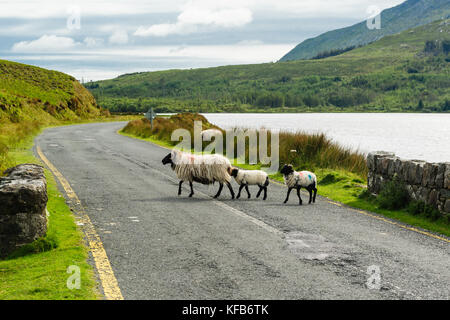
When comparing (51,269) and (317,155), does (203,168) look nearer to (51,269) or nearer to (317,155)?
(51,269)

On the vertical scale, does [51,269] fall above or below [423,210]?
above

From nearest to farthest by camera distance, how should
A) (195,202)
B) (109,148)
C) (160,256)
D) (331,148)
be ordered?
(160,256) < (195,202) < (331,148) < (109,148)

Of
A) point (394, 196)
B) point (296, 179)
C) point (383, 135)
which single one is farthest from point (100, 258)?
point (383, 135)

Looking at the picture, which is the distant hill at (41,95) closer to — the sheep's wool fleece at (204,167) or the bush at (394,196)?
the sheep's wool fleece at (204,167)

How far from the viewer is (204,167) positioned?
12633mm

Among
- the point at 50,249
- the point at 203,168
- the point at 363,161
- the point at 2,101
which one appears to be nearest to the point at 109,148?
the point at 363,161

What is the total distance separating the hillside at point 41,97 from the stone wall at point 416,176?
45.8m

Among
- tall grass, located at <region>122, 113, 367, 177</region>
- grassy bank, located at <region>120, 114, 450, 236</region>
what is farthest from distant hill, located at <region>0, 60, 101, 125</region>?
grassy bank, located at <region>120, 114, 450, 236</region>

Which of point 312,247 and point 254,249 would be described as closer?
point 254,249

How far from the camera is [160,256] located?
7402 mm

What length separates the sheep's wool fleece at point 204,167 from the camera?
12.6 metres

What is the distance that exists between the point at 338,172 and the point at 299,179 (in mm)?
6792

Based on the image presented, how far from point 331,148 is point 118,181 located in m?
9.44

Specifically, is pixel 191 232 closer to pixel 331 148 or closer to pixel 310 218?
pixel 310 218
